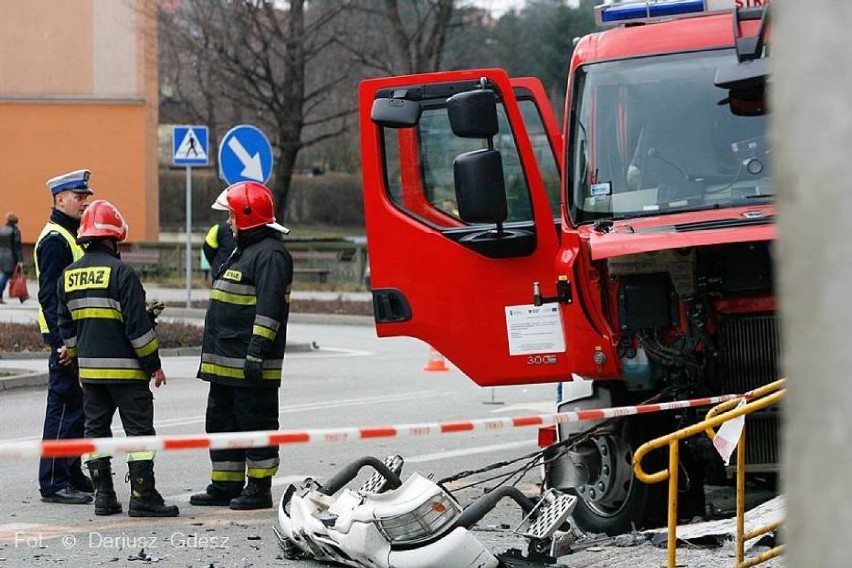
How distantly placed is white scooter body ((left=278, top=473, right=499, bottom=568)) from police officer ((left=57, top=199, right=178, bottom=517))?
1.49 meters

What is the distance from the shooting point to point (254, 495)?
26.4 ft

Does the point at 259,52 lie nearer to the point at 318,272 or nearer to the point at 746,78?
the point at 318,272

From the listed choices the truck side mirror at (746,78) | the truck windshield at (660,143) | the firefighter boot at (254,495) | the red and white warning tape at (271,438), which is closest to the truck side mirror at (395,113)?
the truck windshield at (660,143)

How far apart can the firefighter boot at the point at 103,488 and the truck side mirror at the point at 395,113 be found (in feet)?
7.60

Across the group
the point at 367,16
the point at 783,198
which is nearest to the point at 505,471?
the point at 783,198

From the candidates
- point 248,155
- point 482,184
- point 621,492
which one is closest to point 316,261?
point 248,155

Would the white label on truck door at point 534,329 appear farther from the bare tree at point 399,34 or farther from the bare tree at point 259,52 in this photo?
the bare tree at point 259,52

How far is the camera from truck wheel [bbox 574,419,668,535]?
7.04 metres

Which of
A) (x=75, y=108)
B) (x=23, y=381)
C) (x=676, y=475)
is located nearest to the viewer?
(x=676, y=475)

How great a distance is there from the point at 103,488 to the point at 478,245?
7.83ft

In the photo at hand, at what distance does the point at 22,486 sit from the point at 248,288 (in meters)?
1.90

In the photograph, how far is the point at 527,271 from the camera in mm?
7754

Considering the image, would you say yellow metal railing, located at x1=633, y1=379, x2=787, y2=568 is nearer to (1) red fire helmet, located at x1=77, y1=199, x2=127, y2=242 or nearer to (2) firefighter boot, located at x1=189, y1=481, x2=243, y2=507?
(2) firefighter boot, located at x1=189, y1=481, x2=243, y2=507

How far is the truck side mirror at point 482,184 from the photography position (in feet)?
23.4
